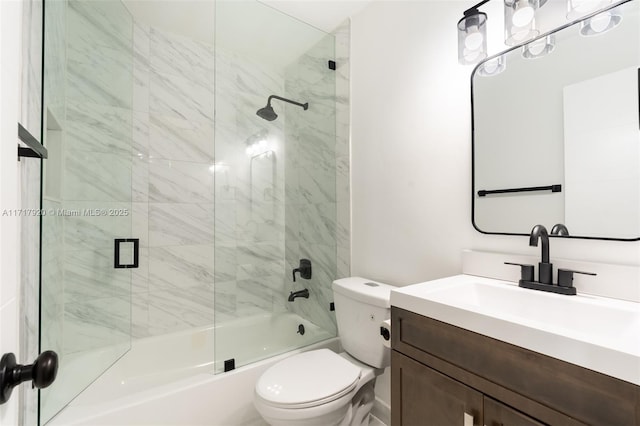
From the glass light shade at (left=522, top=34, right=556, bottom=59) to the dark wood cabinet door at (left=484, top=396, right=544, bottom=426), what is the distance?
1189 mm

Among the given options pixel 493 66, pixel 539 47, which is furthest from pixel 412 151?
pixel 539 47

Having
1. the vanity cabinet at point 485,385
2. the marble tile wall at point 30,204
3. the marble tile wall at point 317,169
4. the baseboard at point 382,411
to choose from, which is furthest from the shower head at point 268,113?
the baseboard at point 382,411

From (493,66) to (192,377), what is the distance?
6.62 ft

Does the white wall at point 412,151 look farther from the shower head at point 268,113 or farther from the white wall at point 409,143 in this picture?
the shower head at point 268,113

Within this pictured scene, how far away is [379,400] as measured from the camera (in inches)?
65.7

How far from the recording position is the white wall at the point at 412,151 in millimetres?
1314

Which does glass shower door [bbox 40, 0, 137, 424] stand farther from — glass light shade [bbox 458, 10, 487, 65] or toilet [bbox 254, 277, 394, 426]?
glass light shade [bbox 458, 10, 487, 65]

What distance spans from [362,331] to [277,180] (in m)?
1.13

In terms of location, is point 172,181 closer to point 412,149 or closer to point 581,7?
point 412,149

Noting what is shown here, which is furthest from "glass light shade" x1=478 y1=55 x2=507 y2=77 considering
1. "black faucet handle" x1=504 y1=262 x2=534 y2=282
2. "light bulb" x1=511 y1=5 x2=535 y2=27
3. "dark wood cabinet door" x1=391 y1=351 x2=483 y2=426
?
→ "dark wood cabinet door" x1=391 y1=351 x2=483 y2=426

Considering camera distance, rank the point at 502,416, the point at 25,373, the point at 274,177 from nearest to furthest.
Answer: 1. the point at 25,373
2. the point at 502,416
3. the point at 274,177

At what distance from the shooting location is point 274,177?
2.02 metres

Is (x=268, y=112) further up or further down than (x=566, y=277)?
further up

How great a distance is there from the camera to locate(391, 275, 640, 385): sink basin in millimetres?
584
